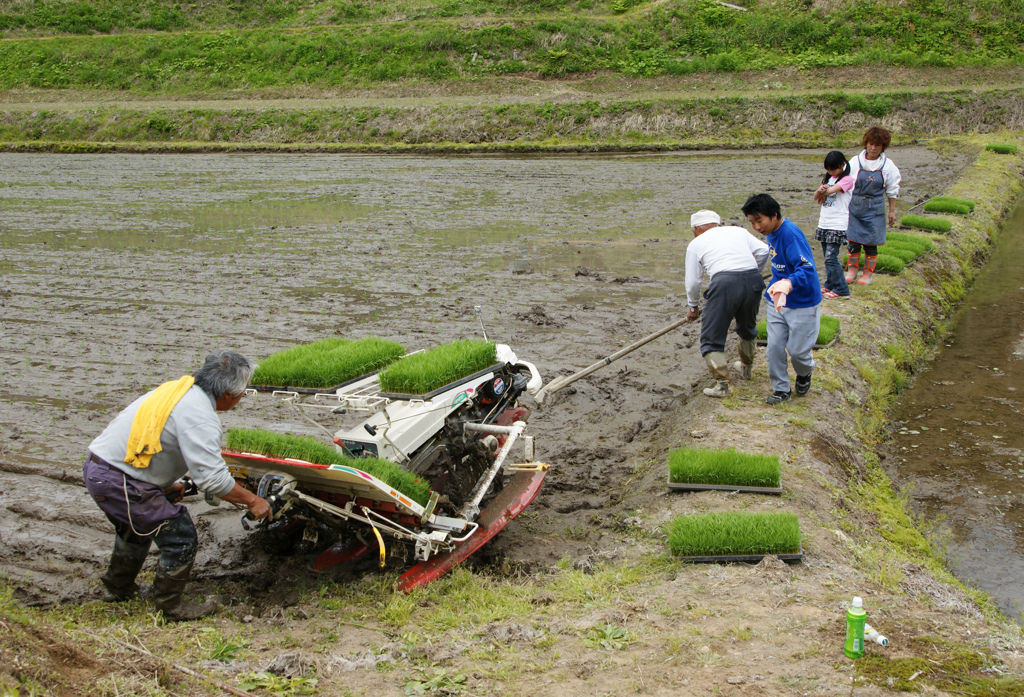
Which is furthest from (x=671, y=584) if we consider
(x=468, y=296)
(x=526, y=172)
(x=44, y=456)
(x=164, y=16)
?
(x=164, y=16)

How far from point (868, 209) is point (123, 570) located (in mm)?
8605

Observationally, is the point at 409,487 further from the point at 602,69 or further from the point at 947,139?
the point at 602,69

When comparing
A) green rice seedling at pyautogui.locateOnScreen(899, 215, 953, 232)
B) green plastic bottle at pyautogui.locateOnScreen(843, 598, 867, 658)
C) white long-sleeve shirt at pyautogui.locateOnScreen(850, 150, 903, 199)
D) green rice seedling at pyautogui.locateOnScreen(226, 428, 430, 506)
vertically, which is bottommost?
green plastic bottle at pyautogui.locateOnScreen(843, 598, 867, 658)

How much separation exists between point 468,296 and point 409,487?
6.45 m

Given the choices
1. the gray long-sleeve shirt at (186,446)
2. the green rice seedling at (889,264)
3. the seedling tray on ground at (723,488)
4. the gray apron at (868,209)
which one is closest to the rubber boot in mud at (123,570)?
the gray long-sleeve shirt at (186,446)

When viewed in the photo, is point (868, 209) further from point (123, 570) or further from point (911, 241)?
point (123, 570)

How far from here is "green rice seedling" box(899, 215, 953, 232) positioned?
512 inches

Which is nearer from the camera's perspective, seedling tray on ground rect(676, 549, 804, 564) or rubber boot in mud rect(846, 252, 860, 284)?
seedling tray on ground rect(676, 549, 804, 564)

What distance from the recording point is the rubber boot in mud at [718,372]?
6.83 meters

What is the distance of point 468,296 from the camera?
428 inches

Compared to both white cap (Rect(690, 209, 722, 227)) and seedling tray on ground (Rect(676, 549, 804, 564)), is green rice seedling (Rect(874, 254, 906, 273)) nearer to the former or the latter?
white cap (Rect(690, 209, 722, 227))

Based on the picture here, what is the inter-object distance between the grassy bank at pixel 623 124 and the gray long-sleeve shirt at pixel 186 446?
24.5 metres

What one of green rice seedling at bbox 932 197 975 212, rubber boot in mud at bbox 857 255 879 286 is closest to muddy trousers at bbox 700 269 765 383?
rubber boot in mud at bbox 857 255 879 286

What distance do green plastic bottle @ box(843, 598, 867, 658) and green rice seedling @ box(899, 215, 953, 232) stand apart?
37.5ft
